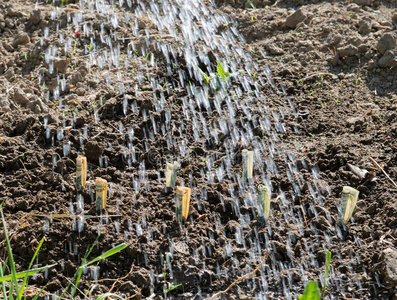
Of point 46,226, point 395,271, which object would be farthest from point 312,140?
point 46,226

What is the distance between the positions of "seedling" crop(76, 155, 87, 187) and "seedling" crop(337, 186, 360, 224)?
55.2 inches

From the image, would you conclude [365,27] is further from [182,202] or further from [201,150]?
[182,202]

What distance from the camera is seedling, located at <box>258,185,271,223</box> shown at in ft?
8.08

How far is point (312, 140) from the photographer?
312 centimetres

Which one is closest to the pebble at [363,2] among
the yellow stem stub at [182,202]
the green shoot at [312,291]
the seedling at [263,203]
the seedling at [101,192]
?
the seedling at [263,203]

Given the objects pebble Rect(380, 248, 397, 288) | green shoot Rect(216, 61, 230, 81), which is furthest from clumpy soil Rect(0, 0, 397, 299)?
green shoot Rect(216, 61, 230, 81)

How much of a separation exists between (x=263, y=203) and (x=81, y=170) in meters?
1.01

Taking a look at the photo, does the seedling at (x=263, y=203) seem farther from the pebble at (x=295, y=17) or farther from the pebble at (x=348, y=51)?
the pebble at (x=295, y=17)

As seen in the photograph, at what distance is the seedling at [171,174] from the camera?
103 inches

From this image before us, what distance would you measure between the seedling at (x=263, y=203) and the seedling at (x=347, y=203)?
388 millimetres

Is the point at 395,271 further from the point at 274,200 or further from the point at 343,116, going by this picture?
the point at 343,116

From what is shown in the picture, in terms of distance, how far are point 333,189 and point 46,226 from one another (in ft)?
5.26

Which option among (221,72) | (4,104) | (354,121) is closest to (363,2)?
(354,121)

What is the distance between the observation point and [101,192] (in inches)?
97.3
